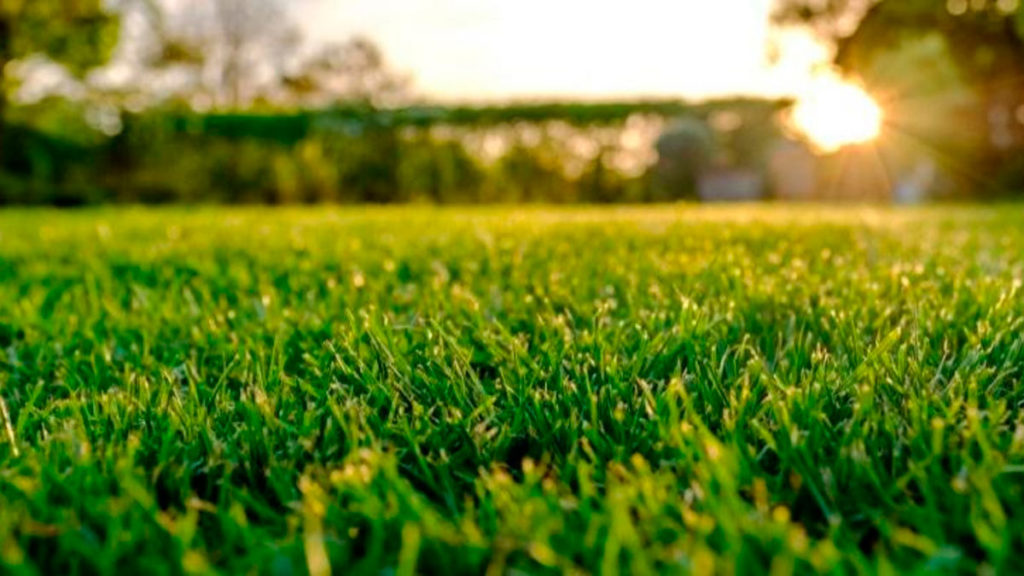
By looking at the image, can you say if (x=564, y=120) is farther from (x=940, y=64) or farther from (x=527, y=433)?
(x=527, y=433)

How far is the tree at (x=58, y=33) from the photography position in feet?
36.8

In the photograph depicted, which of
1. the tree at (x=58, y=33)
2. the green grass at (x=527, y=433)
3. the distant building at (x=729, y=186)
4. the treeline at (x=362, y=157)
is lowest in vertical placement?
the distant building at (x=729, y=186)

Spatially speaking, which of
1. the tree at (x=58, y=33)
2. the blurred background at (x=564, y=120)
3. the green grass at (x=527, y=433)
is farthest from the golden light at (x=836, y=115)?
the green grass at (x=527, y=433)

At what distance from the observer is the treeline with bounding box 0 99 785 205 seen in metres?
13.1

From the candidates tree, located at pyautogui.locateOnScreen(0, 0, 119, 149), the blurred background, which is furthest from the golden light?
tree, located at pyautogui.locateOnScreen(0, 0, 119, 149)

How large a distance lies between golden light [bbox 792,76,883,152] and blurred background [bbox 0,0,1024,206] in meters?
0.04

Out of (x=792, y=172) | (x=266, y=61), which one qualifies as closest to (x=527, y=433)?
(x=792, y=172)

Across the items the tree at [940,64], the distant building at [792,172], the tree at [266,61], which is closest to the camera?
the tree at [940,64]

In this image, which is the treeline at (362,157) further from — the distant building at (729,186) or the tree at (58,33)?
the tree at (58,33)

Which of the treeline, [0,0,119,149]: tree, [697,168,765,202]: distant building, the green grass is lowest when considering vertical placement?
[697,168,765,202]: distant building

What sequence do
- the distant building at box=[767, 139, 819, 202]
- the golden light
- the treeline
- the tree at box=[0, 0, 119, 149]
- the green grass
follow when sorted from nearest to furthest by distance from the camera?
the green grass
the tree at box=[0, 0, 119, 149]
the treeline
the golden light
the distant building at box=[767, 139, 819, 202]

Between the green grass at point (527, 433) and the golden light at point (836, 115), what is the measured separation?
14140 millimetres

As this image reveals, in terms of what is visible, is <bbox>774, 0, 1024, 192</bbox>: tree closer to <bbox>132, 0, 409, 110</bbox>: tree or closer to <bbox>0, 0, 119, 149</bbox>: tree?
<bbox>0, 0, 119, 149</bbox>: tree

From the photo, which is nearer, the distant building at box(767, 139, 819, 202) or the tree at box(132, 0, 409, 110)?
the distant building at box(767, 139, 819, 202)
